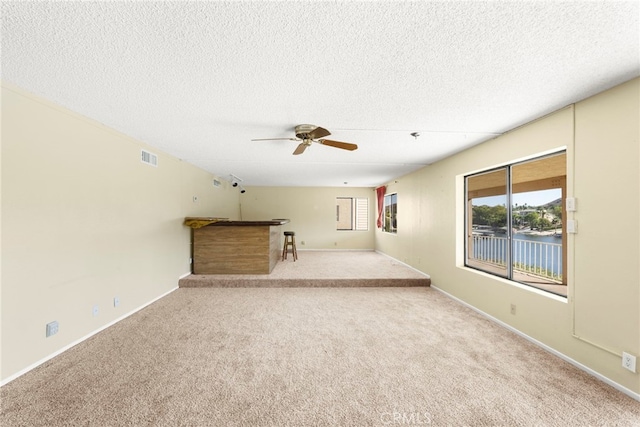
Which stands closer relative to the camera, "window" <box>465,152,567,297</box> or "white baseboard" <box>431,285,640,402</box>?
"white baseboard" <box>431,285,640,402</box>

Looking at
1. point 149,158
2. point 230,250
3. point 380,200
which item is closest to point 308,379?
point 230,250

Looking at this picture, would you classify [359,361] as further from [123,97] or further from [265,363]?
[123,97]

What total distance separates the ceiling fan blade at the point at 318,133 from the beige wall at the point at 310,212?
5536 mm

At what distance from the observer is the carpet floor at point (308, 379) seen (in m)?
1.58

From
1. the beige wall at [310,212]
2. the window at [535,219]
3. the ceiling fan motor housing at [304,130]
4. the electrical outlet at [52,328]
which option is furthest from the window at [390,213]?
the electrical outlet at [52,328]

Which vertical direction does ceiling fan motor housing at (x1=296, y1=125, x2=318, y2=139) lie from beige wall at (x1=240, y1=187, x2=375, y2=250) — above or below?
above

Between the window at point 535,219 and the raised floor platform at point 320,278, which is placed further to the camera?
the raised floor platform at point 320,278

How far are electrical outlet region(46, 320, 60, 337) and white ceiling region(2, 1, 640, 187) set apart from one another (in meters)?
1.97

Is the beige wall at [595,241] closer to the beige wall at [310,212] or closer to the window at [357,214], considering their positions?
the beige wall at [310,212]

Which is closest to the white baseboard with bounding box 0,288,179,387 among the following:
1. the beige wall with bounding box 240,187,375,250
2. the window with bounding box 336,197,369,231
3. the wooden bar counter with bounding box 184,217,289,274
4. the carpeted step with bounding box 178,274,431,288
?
the carpeted step with bounding box 178,274,431,288

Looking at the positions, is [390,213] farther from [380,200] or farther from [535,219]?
[535,219]

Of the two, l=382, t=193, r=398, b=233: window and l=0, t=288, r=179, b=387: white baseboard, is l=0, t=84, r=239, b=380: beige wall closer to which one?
l=0, t=288, r=179, b=387: white baseboard

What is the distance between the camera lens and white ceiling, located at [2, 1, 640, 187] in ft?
3.97

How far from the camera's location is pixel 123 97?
206 cm
